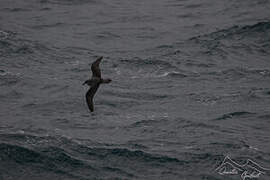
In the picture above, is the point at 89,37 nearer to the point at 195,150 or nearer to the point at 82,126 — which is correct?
the point at 82,126

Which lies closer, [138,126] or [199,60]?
[138,126]

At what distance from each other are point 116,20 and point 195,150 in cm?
2231

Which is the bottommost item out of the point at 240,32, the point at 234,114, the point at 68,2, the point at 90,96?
the point at 234,114

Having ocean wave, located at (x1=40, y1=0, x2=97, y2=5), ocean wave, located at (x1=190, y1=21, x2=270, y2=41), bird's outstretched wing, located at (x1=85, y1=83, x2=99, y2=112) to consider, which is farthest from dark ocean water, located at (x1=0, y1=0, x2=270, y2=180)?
bird's outstretched wing, located at (x1=85, y1=83, x2=99, y2=112)

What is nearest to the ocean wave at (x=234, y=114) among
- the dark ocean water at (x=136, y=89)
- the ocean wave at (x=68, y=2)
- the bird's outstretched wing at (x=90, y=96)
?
the dark ocean water at (x=136, y=89)

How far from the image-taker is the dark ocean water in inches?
1193

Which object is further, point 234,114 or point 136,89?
point 136,89

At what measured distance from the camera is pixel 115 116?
35188 mm

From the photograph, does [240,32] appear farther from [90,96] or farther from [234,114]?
[90,96]

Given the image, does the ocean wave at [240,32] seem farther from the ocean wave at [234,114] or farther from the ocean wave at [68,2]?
the ocean wave at [68,2]

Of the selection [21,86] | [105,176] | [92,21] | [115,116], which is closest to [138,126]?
[115,116]

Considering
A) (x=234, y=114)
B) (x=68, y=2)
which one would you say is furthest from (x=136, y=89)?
(x=68, y=2)

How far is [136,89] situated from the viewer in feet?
126

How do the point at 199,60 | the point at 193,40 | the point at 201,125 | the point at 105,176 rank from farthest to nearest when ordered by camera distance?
the point at 193,40 < the point at 199,60 < the point at 201,125 < the point at 105,176
